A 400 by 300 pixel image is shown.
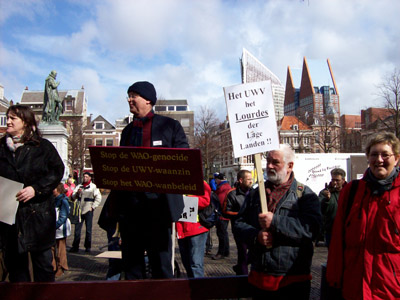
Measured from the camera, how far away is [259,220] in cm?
251

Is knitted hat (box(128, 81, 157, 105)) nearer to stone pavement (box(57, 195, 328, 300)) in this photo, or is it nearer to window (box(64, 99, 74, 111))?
stone pavement (box(57, 195, 328, 300))

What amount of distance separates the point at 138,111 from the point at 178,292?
1.35 m

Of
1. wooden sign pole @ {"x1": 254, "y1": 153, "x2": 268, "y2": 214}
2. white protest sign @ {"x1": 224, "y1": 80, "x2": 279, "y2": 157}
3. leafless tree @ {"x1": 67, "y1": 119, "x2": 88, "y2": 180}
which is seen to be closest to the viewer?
wooden sign pole @ {"x1": 254, "y1": 153, "x2": 268, "y2": 214}

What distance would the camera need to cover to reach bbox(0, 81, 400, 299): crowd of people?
2309 millimetres

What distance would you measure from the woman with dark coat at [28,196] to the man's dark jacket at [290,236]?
64.8 inches

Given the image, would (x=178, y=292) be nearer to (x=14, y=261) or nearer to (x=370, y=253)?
(x=370, y=253)

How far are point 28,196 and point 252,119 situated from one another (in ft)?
6.10

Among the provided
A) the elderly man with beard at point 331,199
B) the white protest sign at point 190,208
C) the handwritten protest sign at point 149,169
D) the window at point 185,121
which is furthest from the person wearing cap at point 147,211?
the window at point 185,121

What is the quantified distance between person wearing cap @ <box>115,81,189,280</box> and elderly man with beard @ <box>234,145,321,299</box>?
555 millimetres

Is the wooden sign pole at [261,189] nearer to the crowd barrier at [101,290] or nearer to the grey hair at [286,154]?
the grey hair at [286,154]

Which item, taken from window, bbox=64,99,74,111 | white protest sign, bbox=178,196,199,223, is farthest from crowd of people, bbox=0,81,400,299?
window, bbox=64,99,74,111

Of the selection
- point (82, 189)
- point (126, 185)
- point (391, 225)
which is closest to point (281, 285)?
point (391, 225)

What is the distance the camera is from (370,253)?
7.48ft

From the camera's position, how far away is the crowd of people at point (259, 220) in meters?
2.31
